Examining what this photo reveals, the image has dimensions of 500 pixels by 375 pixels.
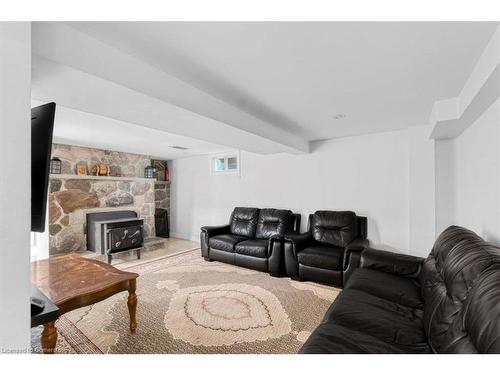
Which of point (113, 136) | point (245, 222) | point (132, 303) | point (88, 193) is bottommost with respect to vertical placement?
point (132, 303)

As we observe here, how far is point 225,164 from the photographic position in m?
5.33

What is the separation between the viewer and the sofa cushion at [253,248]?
11.5 feet

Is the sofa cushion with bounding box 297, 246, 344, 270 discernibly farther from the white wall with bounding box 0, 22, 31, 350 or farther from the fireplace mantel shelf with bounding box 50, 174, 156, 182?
the fireplace mantel shelf with bounding box 50, 174, 156, 182

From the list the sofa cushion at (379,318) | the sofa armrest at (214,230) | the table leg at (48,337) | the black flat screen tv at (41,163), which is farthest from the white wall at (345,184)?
the black flat screen tv at (41,163)

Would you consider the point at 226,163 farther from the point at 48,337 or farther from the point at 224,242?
the point at 48,337

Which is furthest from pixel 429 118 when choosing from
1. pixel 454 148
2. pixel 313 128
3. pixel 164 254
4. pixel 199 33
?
pixel 164 254

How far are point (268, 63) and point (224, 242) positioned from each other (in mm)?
2891

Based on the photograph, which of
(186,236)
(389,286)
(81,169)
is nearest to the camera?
(389,286)

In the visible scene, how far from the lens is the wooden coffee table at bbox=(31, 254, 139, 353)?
1.55m

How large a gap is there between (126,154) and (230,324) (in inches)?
184

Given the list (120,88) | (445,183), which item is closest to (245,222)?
(445,183)

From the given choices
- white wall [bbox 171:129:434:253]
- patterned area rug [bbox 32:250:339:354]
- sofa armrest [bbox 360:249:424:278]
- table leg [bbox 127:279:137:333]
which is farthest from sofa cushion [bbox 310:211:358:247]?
table leg [bbox 127:279:137:333]

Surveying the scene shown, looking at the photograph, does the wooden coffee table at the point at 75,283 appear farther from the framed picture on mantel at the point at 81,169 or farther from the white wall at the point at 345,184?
the white wall at the point at 345,184
